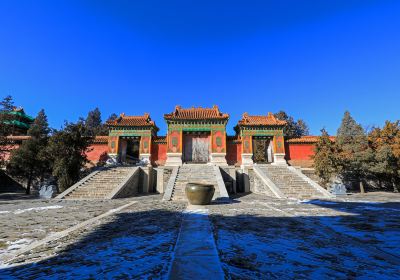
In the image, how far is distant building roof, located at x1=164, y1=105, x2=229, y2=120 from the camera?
18391 millimetres

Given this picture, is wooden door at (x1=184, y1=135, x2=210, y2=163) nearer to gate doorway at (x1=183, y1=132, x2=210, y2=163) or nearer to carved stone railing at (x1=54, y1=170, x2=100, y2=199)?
gate doorway at (x1=183, y1=132, x2=210, y2=163)

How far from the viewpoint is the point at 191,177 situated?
13344mm

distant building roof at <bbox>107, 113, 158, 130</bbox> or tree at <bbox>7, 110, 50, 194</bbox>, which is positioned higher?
distant building roof at <bbox>107, 113, 158, 130</bbox>

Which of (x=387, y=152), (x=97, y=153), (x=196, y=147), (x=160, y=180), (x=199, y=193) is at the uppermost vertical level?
(x=196, y=147)

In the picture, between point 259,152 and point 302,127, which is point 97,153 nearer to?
point 259,152

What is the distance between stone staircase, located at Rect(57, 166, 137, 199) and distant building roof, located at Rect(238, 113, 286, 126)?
404 inches

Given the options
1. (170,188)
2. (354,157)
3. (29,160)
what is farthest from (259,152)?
(29,160)

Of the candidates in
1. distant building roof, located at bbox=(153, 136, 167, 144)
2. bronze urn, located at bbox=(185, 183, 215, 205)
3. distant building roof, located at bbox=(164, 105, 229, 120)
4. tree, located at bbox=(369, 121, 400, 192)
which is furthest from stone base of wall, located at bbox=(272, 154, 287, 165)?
bronze urn, located at bbox=(185, 183, 215, 205)

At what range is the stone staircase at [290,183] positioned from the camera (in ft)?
37.7

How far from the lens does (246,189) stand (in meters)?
15.2

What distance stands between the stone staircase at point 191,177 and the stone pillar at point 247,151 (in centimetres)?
391

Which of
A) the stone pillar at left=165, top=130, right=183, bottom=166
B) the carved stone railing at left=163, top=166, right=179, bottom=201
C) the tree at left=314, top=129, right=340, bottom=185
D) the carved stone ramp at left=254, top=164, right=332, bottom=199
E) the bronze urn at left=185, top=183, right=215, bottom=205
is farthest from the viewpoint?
the stone pillar at left=165, top=130, right=183, bottom=166

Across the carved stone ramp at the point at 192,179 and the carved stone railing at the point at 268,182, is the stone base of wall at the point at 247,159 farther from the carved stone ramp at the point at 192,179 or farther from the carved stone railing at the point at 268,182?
the carved stone ramp at the point at 192,179

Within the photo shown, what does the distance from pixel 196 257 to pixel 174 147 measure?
1563 centimetres
